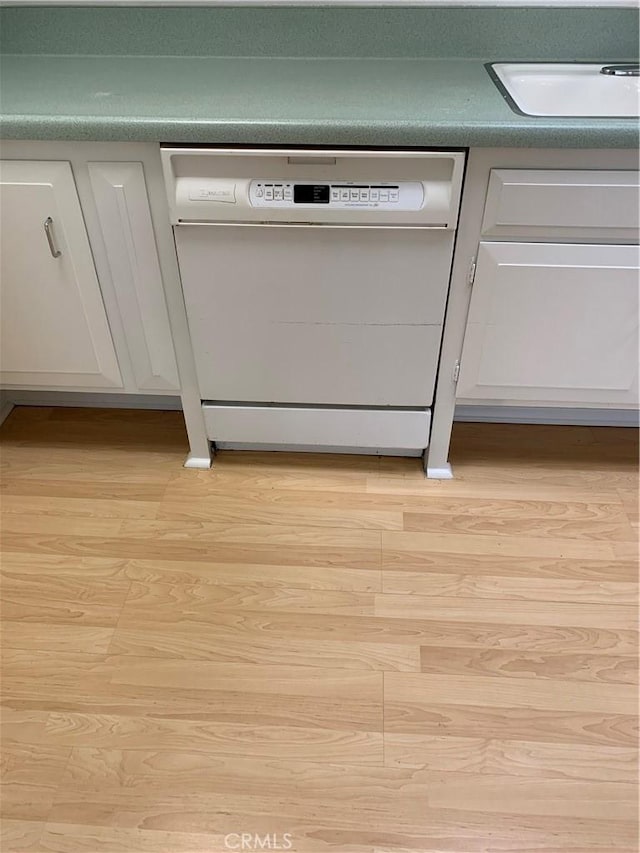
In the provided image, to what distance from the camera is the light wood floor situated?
1152 mm

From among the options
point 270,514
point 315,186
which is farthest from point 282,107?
point 270,514

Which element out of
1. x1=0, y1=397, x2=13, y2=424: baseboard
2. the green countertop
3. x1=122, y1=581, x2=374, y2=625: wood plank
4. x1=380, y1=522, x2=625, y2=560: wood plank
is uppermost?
the green countertop

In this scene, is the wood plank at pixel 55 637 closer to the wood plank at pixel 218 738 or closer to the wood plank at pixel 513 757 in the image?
the wood plank at pixel 218 738

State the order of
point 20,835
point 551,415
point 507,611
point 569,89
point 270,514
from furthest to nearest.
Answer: point 551,415 < point 270,514 < point 569,89 < point 507,611 < point 20,835

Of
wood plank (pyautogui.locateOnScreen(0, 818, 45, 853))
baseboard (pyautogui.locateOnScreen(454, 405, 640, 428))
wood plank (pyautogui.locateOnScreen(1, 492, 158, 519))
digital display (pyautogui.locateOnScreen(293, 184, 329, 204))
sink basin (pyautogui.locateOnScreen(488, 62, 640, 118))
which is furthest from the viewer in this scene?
baseboard (pyautogui.locateOnScreen(454, 405, 640, 428))

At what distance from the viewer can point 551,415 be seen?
197cm

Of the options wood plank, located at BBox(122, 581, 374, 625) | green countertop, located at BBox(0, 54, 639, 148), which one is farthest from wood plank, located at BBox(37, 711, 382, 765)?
green countertop, located at BBox(0, 54, 639, 148)

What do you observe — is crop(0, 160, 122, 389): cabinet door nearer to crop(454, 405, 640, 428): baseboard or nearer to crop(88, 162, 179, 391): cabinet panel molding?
crop(88, 162, 179, 391): cabinet panel molding

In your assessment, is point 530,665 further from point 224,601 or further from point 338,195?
point 338,195

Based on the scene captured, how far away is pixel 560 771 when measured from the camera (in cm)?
120

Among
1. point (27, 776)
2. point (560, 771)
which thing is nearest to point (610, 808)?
point (560, 771)

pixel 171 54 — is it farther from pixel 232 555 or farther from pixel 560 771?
pixel 560 771

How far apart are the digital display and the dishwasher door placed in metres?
0.05

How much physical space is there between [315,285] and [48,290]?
0.66m
